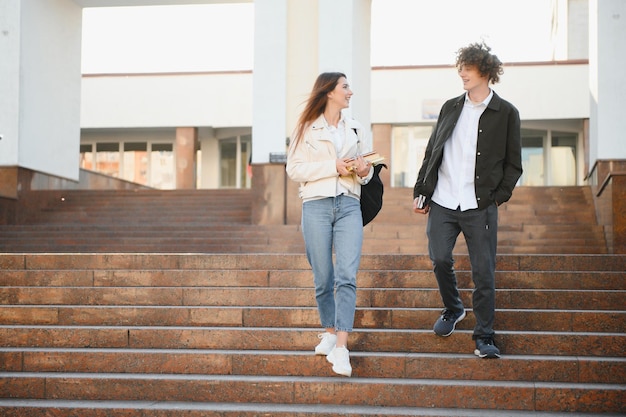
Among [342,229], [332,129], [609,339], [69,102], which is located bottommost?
[609,339]

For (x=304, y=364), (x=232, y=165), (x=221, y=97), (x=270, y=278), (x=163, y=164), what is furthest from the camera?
(x=163, y=164)

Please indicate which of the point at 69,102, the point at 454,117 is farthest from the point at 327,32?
the point at 454,117

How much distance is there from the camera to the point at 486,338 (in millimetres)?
5773

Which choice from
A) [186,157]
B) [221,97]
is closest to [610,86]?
[221,97]

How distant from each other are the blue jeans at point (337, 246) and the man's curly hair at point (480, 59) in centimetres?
126

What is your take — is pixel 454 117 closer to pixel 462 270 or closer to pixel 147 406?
pixel 462 270

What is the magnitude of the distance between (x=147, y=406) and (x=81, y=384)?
0.62 meters

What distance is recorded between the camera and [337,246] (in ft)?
18.3

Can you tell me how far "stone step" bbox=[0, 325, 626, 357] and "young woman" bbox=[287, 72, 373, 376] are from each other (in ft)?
1.73

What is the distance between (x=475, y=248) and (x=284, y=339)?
5.38 feet

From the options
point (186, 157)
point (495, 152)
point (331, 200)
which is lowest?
point (331, 200)

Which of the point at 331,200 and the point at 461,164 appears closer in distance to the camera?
the point at 331,200

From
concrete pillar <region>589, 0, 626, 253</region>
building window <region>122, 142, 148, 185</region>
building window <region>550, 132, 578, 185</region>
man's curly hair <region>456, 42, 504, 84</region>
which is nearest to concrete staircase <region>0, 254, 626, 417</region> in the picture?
man's curly hair <region>456, 42, 504, 84</region>

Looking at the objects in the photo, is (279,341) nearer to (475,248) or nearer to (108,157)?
(475,248)
